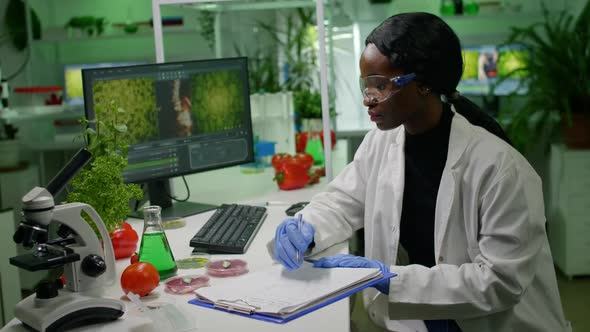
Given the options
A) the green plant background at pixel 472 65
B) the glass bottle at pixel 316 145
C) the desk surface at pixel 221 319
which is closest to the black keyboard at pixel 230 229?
the desk surface at pixel 221 319

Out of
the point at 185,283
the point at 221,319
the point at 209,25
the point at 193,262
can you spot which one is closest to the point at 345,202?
the point at 193,262

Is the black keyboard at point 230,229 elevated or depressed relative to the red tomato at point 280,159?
depressed

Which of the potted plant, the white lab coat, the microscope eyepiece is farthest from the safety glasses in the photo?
the potted plant

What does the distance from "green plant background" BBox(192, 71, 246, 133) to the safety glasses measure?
0.79 meters

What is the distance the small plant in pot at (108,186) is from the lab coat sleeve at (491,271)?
0.65m

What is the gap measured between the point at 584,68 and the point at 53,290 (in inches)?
128

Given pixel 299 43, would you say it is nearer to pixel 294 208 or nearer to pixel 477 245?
pixel 294 208

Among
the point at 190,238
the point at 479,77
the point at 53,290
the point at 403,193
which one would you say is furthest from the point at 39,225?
the point at 479,77

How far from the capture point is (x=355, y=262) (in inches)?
56.7

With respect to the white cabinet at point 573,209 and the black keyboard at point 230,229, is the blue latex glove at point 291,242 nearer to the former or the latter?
the black keyboard at point 230,229

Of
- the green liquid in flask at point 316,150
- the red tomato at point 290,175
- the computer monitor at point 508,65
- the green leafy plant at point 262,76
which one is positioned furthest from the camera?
the computer monitor at point 508,65

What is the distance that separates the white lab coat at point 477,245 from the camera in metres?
1.42

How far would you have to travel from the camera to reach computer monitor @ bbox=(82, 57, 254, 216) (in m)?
2.02

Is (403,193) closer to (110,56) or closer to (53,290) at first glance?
(53,290)
